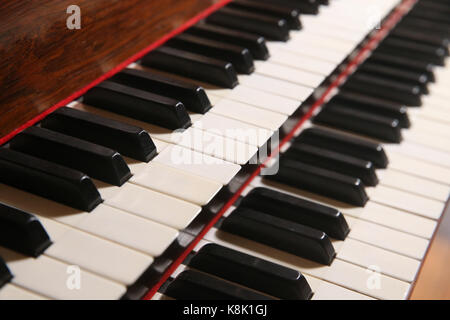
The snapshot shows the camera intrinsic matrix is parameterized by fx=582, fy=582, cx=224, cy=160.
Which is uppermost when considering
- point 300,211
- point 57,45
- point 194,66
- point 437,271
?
point 57,45

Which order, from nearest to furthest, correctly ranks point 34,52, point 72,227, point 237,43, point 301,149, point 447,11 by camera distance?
point 72,227
point 34,52
point 301,149
point 237,43
point 447,11

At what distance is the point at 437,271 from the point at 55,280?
4.60 feet

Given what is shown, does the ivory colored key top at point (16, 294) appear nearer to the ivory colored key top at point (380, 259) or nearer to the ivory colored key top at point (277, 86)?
the ivory colored key top at point (380, 259)

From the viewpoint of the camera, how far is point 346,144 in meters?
1.91

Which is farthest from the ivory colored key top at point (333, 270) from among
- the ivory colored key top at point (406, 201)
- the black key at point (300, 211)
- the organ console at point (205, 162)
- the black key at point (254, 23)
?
the black key at point (254, 23)

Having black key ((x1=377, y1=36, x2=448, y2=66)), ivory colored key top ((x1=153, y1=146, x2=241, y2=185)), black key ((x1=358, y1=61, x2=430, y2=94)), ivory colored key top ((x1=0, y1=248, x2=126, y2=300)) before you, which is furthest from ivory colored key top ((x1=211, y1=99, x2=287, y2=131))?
black key ((x1=377, y1=36, x2=448, y2=66))

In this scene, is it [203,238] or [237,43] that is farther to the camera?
[237,43]

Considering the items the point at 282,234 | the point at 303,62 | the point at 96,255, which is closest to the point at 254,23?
the point at 303,62

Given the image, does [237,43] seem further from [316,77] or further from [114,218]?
[114,218]

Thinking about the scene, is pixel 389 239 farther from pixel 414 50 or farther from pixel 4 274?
pixel 414 50

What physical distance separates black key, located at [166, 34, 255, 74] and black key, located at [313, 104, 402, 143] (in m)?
0.36

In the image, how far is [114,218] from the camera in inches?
50.5

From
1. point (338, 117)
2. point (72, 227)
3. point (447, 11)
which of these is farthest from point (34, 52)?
point (447, 11)
